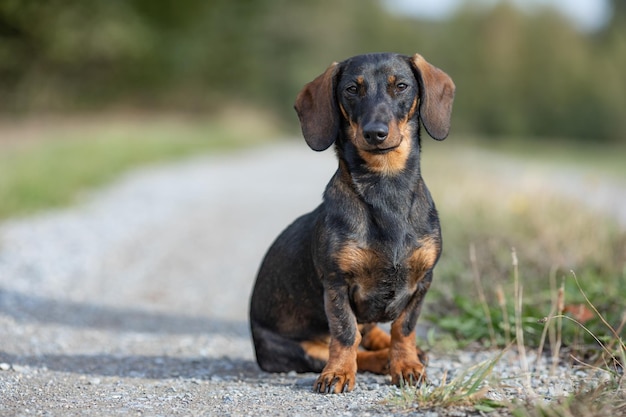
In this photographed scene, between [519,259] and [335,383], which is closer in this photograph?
[335,383]

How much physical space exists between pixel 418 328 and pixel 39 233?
16.0 ft

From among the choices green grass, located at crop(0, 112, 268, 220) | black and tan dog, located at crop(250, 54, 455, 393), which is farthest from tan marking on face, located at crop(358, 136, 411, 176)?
green grass, located at crop(0, 112, 268, 220)

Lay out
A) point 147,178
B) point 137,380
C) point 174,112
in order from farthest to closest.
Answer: point 174,112, point 147,178, point 137,380

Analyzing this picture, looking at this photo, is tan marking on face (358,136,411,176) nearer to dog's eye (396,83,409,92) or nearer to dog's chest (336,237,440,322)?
dog's eye (396,83,409,92)

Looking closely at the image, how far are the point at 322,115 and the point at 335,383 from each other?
1.27 metres

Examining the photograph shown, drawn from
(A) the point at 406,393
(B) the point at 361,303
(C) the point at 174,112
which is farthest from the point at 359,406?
(C) the point at 174,112

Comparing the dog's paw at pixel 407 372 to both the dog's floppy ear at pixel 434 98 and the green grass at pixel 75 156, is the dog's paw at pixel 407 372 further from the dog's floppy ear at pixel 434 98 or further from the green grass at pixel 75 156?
the green grass at pixel 75 156

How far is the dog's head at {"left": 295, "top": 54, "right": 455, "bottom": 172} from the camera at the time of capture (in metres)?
3.93

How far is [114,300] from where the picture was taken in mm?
6746

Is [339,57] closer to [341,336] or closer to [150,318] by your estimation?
[150,318]

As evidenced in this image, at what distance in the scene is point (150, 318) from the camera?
623cm

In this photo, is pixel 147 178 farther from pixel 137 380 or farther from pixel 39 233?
pixel 137 380

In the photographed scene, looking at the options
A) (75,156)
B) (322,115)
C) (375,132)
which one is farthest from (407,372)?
(75,156)

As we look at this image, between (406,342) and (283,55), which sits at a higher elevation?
(283,55)
